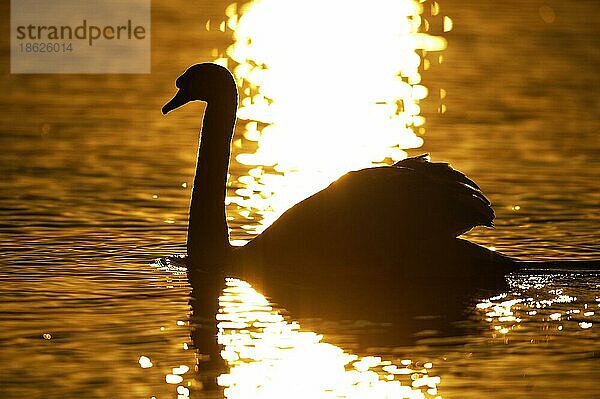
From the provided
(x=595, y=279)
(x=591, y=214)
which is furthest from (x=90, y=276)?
(x=591, y=214)

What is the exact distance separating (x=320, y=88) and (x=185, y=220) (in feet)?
21.5

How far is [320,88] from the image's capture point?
20.0 m

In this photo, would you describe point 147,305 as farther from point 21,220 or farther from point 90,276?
point 21,220

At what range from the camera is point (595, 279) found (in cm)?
1160

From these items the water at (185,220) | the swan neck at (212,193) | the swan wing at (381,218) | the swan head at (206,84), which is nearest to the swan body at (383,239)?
the swan wing at (381,218)

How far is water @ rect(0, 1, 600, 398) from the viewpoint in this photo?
891 cm

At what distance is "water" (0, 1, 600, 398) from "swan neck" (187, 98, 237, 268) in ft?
0.88

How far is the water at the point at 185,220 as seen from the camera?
8914mm

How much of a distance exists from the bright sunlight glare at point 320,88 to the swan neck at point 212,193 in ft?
3.42

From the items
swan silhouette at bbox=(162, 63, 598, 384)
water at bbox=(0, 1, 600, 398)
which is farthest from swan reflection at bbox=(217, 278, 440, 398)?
swan silhouette at bbox=(162, 63, 598, 384)

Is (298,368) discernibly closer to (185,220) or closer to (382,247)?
(382,247)

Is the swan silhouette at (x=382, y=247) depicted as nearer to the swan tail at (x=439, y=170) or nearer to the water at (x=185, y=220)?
the swan tail at (x=439, y=170)

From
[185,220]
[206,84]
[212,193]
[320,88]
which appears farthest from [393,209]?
[320,88]

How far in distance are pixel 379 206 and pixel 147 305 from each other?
5.95ft
